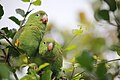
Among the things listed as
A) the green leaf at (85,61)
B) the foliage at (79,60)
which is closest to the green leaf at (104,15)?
the foliage at (79,60)

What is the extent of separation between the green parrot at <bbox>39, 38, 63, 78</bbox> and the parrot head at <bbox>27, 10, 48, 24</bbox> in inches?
4.3

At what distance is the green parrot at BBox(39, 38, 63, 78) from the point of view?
2.89 feet

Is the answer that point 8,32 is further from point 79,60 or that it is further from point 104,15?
point 79,60

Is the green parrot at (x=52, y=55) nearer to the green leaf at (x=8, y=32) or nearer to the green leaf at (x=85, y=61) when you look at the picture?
the green leaf at (x=8, y=32)

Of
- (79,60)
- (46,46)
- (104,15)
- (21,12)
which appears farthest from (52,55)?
(79,60)

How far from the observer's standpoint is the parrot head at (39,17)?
3.28 ft

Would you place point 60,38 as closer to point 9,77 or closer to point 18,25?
point 18,25

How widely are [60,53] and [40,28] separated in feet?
0.42

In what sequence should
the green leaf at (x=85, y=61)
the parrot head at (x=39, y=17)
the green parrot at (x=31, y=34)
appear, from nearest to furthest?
the green leaf at (x=85, y=61), the green parrot at (x=31, y=34), the parrot head at (x=39, y=17)

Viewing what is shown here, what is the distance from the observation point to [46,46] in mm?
899

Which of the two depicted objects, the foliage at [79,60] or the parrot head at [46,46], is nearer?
the foliage at [79,60]

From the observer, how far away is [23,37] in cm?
91

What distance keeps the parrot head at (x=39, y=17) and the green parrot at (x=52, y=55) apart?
0.36 ft

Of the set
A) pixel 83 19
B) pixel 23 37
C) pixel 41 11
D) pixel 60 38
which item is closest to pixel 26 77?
pixel 23 37
